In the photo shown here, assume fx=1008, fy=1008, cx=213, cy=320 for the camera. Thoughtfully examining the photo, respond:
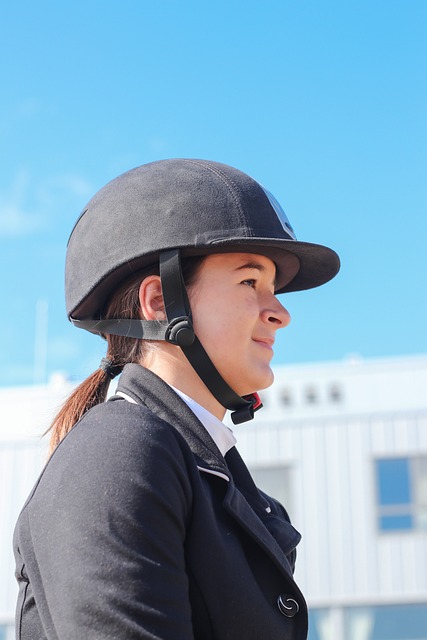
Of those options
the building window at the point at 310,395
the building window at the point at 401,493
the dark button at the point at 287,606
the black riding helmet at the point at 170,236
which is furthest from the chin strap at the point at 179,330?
the building window at the point at 310,395

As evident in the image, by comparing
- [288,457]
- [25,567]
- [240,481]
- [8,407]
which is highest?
[8,407]

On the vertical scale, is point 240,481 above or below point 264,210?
below

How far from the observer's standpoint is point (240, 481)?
2.65 metres

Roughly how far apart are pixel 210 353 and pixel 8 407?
21075 millimetres

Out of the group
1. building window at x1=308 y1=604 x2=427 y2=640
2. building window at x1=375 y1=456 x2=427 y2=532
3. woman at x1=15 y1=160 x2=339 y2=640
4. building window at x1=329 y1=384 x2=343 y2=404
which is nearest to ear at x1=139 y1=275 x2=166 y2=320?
woman at x1=15 y1=160 x2=339 y2=640

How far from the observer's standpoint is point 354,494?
19719 millimetres

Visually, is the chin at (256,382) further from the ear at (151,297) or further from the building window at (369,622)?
the building window at (369,622)

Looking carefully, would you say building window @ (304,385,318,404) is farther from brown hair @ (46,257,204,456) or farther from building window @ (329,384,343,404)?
brown hair @ (46,257,204,456)

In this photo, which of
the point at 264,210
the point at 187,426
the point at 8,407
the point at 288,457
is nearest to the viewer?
the point at 187,426

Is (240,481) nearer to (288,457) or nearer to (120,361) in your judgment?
(120,361)

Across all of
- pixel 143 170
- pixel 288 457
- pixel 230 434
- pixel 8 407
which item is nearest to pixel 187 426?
pixel 230 434

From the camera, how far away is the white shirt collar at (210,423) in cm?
249

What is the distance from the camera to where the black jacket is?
6.24 feet

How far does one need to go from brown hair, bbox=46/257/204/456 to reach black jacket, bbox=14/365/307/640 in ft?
1.04
